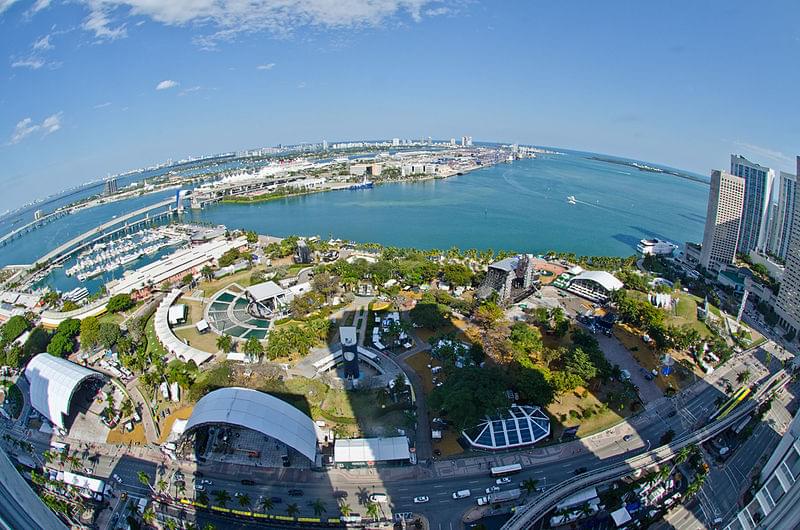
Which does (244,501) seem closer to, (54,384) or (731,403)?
(54,384)

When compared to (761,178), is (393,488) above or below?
below

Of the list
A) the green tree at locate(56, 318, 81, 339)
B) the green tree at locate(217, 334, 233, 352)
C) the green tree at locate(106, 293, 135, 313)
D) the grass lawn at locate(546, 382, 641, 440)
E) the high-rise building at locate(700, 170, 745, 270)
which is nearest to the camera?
the grass lawn at locate(546, 382, 641, 440)

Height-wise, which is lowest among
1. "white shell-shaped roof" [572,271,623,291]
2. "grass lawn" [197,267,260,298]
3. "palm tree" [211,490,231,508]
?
"grass lawn" [197,267,260,298]

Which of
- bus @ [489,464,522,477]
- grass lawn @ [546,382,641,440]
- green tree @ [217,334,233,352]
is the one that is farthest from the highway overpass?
green tree @ [217,334,233,352]

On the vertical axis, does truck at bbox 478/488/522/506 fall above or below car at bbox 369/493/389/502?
below

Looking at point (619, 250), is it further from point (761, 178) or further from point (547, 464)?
point (547, 464)

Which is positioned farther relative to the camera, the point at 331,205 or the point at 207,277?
the point at 331,205

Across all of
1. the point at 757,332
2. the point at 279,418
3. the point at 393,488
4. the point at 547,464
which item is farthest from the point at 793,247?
the point at 279,418

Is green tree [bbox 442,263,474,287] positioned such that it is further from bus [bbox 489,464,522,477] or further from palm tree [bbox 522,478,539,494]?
palm tree [bbox 522,478,539,494]
